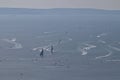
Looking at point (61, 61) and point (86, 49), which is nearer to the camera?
point (61, 61)

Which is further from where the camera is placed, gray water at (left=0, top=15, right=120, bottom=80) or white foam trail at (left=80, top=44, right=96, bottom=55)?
white foam trail at (left=80, top=44, right=96, bottom=55)

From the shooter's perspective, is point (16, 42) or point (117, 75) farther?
point (16, 42)

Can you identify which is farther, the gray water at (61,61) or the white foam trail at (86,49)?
the white foam trail at (86,49)

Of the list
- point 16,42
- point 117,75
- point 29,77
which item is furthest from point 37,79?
point 16,42

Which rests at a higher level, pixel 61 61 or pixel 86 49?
pixel 61 61

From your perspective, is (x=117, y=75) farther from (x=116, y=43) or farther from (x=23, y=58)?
(x=116, y=43)

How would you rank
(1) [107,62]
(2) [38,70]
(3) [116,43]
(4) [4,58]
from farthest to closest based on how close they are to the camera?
(3) [116,43], (4) [4,58], (1) [107,62], (2) [38,70]

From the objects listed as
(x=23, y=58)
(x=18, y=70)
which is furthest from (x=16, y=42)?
(x=18, y=70)

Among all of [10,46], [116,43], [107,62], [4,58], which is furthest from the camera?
[116,43]

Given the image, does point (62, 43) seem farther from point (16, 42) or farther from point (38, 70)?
→ point (38, 70)
